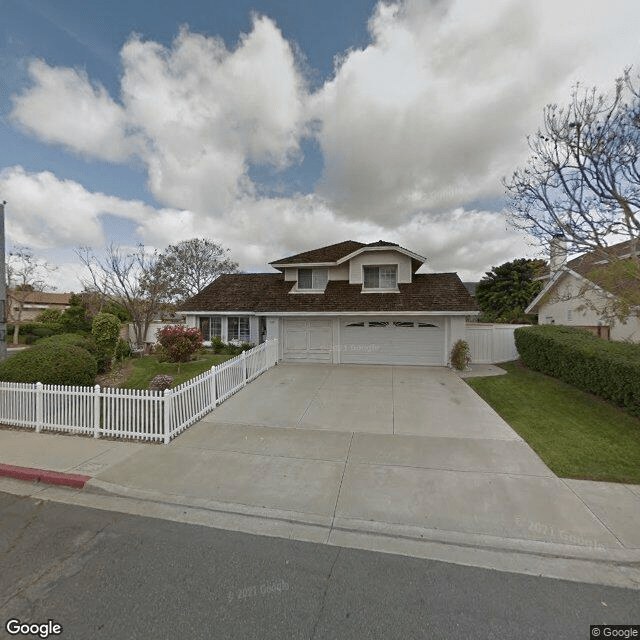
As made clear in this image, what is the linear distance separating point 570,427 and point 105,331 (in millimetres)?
15409

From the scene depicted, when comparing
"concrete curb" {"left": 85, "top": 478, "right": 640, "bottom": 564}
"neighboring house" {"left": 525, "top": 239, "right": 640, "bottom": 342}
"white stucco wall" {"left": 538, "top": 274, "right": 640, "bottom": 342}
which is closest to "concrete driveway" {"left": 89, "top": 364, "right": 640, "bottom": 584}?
"concrete curb" {"left": 85, "top": 478, "right": 640, "bottom": 564}

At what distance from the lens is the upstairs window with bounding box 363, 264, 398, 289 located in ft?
52.2

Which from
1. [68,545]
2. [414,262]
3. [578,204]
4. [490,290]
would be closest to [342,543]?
[68,545]

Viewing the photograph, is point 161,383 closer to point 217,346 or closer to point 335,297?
point 217,346

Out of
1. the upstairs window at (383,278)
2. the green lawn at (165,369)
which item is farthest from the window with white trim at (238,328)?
the upstairs window at (383,278)

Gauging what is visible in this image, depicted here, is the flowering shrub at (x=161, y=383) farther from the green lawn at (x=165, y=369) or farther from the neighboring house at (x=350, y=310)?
the neighboring house at (x=350, y=310)

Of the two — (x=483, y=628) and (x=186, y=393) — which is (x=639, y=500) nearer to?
(x=483, y=628)

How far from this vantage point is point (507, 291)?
34.0 meters

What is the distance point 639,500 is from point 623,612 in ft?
7.45

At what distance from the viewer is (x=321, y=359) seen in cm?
1474

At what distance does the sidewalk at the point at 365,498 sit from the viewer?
11.0ft

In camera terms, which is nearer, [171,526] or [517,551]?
[517,551]

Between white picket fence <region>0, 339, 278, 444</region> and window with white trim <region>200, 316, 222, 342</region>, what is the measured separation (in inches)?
372

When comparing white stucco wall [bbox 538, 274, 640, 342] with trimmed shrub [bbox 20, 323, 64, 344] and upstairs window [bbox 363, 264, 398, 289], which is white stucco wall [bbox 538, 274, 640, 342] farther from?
trimmed shrub [bbox 20, 323, 64, 344]
